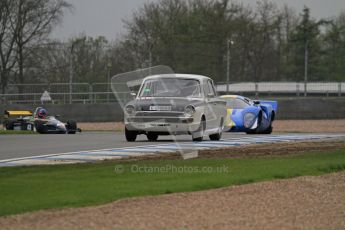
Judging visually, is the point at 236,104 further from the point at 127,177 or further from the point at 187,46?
the point at 187,46

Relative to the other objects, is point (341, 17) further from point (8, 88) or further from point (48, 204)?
point (48, 204)

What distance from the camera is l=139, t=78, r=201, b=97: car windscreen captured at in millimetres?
19531

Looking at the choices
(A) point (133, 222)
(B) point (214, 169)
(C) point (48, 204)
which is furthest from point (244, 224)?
(B) point (214, 169)

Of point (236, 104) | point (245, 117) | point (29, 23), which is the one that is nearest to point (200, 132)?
point (245, 117)

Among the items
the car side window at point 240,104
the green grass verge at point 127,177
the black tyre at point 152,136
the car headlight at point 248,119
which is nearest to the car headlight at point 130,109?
the black tyre at point 152,136

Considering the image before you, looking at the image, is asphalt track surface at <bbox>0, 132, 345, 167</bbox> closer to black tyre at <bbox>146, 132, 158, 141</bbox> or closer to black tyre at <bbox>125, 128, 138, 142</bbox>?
black tyre at <bbox>125, 128, 138, 142</bbox>

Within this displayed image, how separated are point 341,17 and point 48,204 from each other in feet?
228

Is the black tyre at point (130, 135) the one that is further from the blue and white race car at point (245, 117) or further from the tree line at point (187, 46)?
the tree line at point (187, 46)

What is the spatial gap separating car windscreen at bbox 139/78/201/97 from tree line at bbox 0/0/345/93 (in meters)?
33.3

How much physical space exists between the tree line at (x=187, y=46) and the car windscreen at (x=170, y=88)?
33253 mm

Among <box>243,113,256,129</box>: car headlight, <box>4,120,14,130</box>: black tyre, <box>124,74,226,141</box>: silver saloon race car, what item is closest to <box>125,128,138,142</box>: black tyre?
<box>124,74,226,141</box>: silver saloon race car

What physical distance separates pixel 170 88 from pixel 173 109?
1060 millimetres

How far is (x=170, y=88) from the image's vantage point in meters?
19.6

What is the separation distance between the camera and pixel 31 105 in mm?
45406
